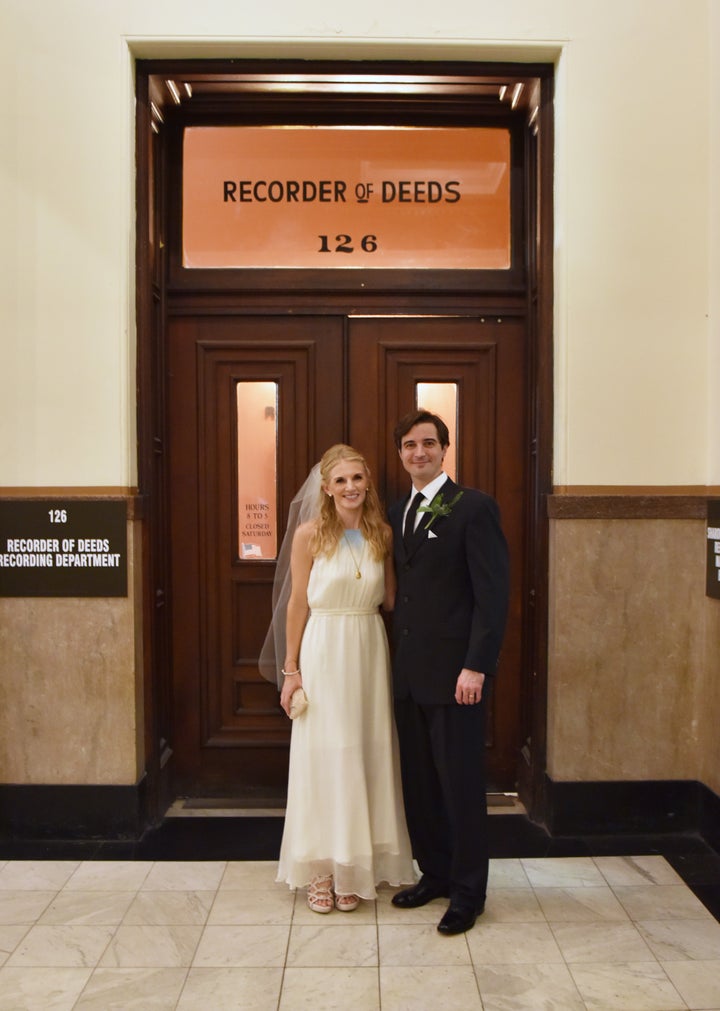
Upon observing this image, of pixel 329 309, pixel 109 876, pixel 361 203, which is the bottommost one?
pixel 109 876

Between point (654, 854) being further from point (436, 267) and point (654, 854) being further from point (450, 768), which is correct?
point (436, 267)

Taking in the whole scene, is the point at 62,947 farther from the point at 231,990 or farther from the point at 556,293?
the point at 556,293

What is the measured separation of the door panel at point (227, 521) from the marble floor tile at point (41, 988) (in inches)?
58.6

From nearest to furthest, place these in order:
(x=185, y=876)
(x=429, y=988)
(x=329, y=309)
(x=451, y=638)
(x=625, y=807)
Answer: (x=429, y=988) → (x=451, y=638) → (x=185, y=876) → (x=625, y=807) → (x=329, y=309)

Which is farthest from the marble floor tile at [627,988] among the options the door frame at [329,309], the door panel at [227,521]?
the door panel at [227,521]

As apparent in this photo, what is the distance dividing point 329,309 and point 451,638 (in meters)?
1.89

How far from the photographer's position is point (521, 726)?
13.3 ft

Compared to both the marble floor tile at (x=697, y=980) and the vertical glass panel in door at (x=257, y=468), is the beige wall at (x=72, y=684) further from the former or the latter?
the marble floor tile at (x=697, y=980)

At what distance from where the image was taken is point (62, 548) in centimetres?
363

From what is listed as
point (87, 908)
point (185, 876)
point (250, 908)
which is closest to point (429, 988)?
point (250, 908)

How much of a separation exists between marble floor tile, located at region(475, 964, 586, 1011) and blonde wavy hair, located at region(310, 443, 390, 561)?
1469 mm

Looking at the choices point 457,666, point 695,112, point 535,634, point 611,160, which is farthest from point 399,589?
point 695,112

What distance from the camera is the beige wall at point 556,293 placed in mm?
3551

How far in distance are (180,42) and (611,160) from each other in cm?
200
